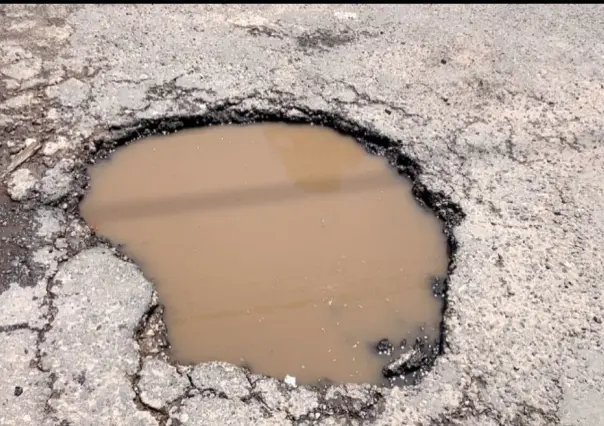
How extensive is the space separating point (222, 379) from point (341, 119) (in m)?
1.71

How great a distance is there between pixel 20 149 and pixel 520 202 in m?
2.56

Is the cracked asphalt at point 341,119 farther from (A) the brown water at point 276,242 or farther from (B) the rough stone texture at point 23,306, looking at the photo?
(A) the brown water at point 276,242

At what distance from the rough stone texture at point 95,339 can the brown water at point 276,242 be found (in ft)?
0.49

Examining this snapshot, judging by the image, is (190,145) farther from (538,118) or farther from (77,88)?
(538,118)

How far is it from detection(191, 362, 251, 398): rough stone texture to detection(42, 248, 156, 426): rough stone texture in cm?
24

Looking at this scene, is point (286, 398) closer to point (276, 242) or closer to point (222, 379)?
point (222, 379)

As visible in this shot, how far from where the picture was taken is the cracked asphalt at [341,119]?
8.61 feet

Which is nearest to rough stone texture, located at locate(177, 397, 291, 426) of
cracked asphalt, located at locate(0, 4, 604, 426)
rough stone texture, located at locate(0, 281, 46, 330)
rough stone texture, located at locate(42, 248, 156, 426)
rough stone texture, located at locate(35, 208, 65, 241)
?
cracked asphalt, located at locate(0, 4, 604, 426)

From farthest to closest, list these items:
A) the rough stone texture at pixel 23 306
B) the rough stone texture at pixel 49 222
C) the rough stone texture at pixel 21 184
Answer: the rough stone texture at pixel 21 184, the rough stone texture at pixel 49 222, the rough stone texture at pixel 23 306

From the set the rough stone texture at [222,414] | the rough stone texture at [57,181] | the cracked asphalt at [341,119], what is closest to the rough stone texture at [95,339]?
the cracked asphalt at [341,119]

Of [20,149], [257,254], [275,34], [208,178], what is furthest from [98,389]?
[275,34]

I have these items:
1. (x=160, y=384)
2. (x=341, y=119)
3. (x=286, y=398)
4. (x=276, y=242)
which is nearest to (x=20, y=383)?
(x=160, y=384)

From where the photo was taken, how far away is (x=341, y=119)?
3.79 meters

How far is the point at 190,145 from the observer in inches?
144
